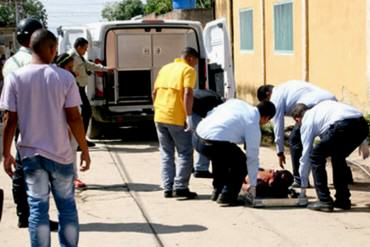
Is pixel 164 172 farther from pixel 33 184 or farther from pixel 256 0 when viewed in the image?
pixel 256 0

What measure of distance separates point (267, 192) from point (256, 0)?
1093 cm

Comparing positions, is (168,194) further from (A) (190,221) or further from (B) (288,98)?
(B) (288,98)

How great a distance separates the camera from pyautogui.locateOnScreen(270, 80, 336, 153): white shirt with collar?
7.98 metres

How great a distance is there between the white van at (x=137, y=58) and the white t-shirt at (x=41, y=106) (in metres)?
6.55

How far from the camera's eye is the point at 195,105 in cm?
839

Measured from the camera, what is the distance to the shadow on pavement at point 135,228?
631cm

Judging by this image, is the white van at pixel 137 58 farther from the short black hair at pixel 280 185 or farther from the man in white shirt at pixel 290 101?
the short black hair at pixel 280 185

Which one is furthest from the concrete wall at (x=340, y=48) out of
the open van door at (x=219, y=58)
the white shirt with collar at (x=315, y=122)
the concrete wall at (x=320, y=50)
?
the white shirt with collar at (x=315, y=122)

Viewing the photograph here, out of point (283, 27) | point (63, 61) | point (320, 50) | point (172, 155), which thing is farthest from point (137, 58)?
point (172, 155)

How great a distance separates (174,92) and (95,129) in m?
5.28

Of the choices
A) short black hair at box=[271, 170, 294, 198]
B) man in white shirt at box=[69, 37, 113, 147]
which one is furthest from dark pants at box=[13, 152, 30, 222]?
man in white shirt at box=[69, 37, 113, 147]

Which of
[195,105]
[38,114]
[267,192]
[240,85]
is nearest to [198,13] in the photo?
[240,85]

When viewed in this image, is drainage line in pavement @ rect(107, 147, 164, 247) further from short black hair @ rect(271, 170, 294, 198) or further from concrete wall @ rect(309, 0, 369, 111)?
concrete wall @ rect(309, 0, 369, 111)

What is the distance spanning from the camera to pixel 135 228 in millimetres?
6414
